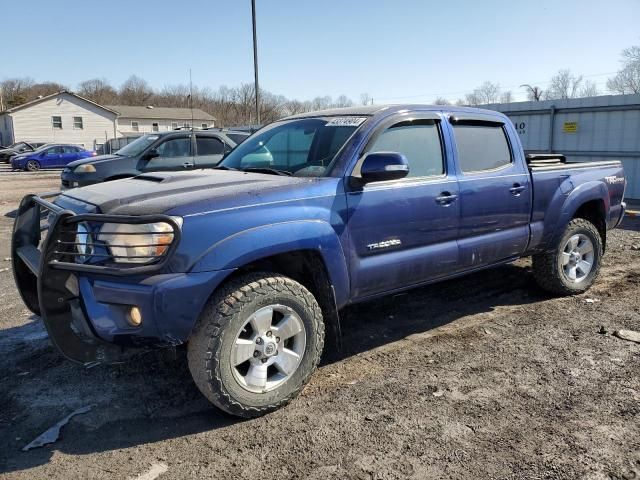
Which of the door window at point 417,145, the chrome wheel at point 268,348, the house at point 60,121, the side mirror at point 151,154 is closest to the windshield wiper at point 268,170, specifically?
the door window at point 417,145

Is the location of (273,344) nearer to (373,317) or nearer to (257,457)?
(257,457)

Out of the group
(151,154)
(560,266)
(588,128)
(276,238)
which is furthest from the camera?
(588,128)

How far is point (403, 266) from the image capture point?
12.8 ft

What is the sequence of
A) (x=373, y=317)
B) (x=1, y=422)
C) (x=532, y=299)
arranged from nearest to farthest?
(x=1, y=422), (x=373, y=317), (x=532, y=299)

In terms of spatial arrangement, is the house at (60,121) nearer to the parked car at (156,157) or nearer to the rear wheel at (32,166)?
the rear wheel at (32,166)

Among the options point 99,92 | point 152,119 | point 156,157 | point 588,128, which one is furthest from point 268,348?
point 99,92

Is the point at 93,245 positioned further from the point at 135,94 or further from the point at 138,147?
the point at 135,94

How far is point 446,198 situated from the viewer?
4.16 m

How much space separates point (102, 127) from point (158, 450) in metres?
55.1

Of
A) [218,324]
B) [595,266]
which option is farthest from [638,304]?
[218,324]

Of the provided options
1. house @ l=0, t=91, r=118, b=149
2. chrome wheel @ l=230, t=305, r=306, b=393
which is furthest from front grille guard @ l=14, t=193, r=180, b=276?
house @ l=0, t=91, r=118, b=149

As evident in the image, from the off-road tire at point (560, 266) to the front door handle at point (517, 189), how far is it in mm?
872

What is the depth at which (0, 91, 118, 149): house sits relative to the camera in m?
49.3

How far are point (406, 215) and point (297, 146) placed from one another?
1.03 metres
